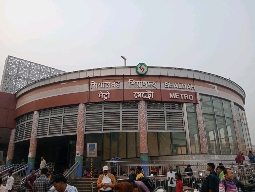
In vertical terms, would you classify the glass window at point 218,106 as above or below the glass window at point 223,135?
above

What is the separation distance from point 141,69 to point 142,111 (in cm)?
316

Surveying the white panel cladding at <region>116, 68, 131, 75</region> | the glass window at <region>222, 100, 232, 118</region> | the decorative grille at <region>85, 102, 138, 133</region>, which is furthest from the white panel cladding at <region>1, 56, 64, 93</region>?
the glass window at <region>222, 100, 232, 118</region>

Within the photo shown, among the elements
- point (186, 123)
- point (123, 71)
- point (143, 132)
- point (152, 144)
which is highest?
point (123, 71)

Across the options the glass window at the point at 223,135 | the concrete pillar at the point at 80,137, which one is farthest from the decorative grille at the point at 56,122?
the glass window at the point at 223,135

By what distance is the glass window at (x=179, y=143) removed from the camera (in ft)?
54.0

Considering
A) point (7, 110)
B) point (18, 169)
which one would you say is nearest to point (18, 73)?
point (7, 110)

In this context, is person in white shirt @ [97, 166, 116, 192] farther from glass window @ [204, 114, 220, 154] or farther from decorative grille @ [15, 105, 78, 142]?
glass window @ [204, 114, 220, 154]

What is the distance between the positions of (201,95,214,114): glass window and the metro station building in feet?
0.27

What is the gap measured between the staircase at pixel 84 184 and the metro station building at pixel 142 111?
2.28m

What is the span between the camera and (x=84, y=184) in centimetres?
1298

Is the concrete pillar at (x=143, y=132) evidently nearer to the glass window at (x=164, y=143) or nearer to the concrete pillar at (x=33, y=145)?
the glass window at (x=164, y=143)

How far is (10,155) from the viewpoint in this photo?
20.6 metres

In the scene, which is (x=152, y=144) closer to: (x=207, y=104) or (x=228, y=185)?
(x=207, y=104)

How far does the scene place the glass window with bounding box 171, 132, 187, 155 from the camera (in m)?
16.5
